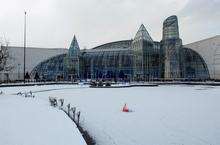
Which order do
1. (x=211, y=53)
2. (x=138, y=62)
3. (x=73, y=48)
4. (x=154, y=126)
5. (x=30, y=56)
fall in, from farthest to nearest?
1. (x=30, y=56)
2. (x=73, y=48)
3. (x=211, y=53)
4. (x=138, y=62)
5. (x=154, y=126)

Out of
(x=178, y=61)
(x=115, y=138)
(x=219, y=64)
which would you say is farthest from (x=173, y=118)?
(x=219, y=64)

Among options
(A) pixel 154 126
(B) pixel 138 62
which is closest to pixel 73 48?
(B) pixel 138 62

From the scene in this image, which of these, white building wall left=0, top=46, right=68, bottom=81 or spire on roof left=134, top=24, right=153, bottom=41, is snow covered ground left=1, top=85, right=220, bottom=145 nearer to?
spire on roof left=134, top=24, right=153, bottom=41

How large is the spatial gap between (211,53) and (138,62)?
2144 cm

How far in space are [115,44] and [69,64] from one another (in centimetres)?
2874

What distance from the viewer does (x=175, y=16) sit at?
78.4 meters

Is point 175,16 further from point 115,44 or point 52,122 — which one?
point 52,122

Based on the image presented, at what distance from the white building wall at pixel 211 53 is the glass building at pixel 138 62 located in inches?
59.1

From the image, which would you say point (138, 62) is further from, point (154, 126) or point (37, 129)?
point (37, 129)

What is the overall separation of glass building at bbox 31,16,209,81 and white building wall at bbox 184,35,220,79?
59.1 inches

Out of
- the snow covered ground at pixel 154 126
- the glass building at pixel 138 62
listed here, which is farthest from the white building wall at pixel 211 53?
the snow covered ground at pixel 154 126

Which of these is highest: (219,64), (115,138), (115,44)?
(115,44)

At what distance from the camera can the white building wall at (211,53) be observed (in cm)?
8819

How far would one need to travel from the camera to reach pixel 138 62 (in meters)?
86.1
